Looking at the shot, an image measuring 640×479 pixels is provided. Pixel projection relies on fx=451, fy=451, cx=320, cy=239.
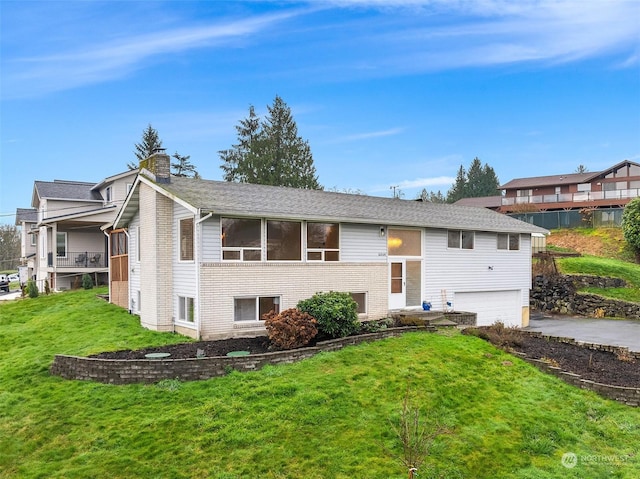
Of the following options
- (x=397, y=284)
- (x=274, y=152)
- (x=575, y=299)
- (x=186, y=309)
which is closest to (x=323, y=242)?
(x=397, y=284)

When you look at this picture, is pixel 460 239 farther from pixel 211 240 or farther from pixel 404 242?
pixel 211 240

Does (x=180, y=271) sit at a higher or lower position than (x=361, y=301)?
higher

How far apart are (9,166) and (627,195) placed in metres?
52.8

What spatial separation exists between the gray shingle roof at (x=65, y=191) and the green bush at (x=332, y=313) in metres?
27.7

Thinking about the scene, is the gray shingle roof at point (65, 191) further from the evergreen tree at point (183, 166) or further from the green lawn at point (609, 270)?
the green lawn at point (609, 270)

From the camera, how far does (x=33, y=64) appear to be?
20.6 meters

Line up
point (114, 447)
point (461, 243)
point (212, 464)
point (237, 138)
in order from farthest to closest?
point (237, 138), point (461, 243), point (114, 447), point (212, 464)

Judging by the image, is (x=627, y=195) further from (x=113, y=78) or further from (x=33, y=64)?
(x=33, y=64)

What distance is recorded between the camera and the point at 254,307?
1456 cm

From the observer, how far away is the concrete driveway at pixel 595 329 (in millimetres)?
18641

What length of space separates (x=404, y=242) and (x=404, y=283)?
168 cm

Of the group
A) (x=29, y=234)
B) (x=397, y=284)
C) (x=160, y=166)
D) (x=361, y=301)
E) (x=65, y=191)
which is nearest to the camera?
(x=160, y=166)

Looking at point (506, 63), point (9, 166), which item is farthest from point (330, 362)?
point (9, 166)

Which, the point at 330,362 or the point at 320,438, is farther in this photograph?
the point at 330,362
